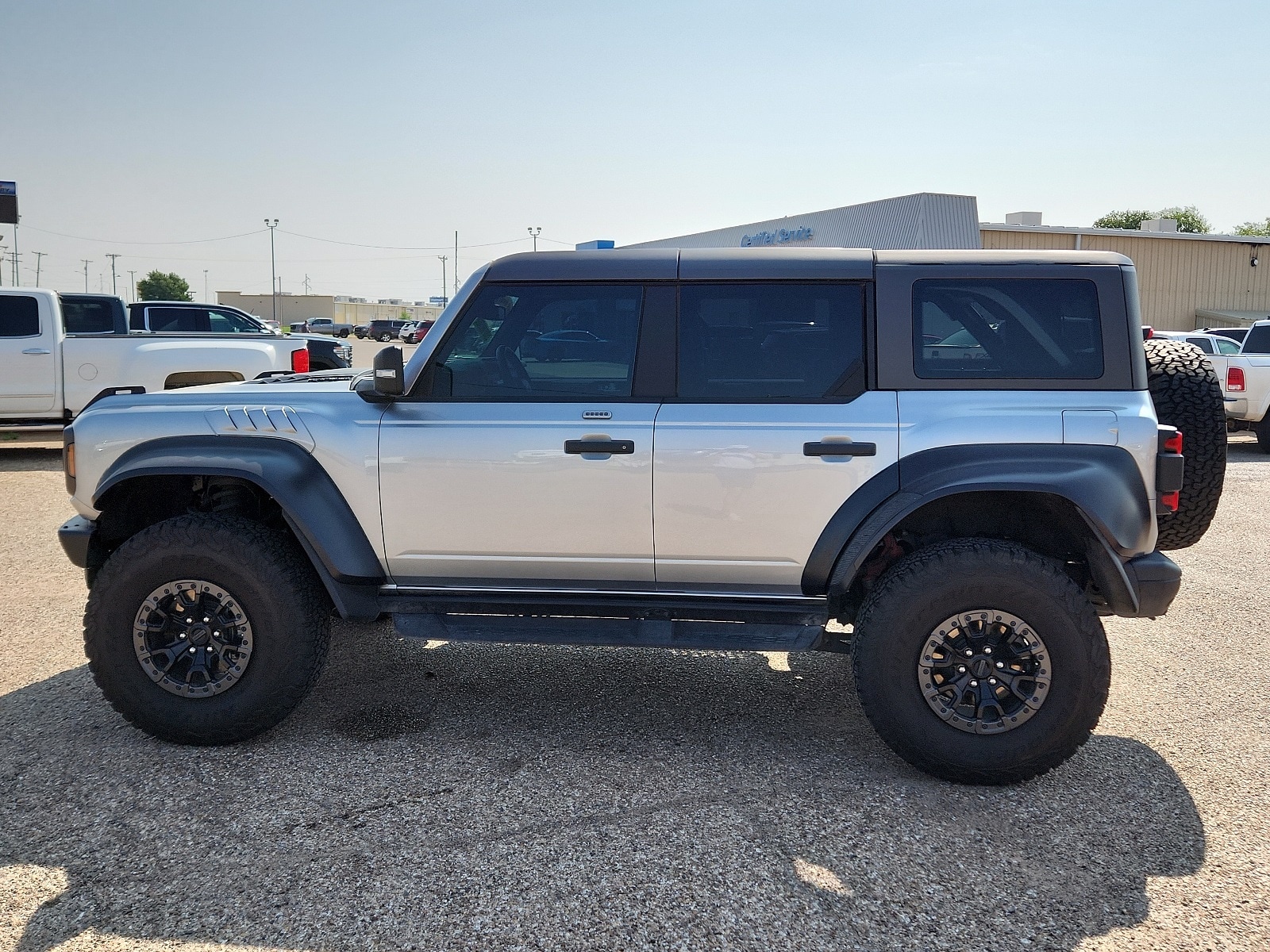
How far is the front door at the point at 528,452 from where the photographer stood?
13.0 ft

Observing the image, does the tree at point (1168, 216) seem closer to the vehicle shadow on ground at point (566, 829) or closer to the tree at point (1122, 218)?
the tree at point (1122, 218)

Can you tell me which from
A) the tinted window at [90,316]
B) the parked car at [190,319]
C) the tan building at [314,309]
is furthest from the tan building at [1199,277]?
the tan building at [314,309]

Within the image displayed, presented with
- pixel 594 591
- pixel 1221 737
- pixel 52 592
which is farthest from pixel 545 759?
pixel 52 592

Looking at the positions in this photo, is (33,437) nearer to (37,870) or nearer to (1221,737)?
(37,870)

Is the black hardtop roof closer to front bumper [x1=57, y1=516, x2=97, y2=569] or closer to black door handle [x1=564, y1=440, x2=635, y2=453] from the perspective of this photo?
black door handle [x1=564, y1=440, x2=635, y2=453]

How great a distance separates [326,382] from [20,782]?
2.06 meters

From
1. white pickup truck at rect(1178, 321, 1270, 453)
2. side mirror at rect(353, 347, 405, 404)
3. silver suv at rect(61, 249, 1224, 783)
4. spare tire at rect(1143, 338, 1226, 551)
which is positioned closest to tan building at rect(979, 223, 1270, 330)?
white pickup truck at rect(1178, 321, 1270, 453)

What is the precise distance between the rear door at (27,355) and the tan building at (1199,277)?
3104 cm

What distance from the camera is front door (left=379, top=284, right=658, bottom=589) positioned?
156 inches

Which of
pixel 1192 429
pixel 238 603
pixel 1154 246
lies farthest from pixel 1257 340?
pixel 1154 246

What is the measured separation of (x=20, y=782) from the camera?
3.77 meters

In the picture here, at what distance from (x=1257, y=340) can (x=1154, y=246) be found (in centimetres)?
2376

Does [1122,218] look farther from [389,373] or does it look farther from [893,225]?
[389,373]

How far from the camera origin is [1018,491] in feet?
12.4
